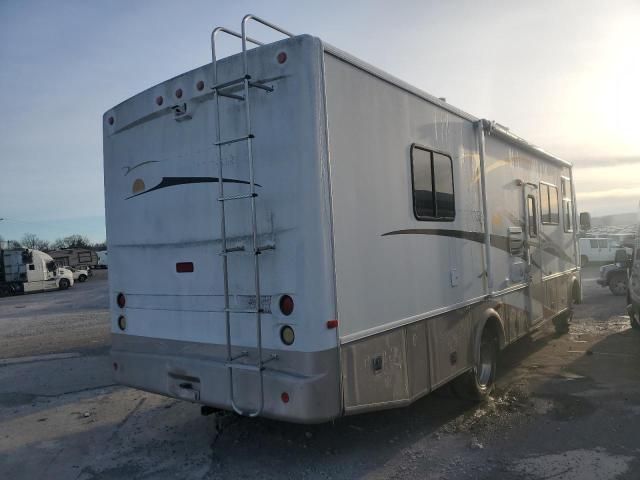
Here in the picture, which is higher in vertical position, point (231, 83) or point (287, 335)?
point (231, 83)

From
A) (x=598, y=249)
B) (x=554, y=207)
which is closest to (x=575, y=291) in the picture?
(x=554, y=207)

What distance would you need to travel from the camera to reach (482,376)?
612cm

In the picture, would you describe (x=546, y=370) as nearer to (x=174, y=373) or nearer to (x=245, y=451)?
(x=245, y=451)

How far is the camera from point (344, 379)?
383cm

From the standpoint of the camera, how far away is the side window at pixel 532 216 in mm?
7625

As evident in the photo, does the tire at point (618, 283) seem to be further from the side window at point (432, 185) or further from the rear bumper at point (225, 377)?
the rear bumper at point (225, 377)

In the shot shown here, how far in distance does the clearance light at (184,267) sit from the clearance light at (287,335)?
3.74ft

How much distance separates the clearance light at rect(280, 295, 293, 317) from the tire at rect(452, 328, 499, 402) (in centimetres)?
277

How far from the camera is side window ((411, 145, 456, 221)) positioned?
16.1 feet

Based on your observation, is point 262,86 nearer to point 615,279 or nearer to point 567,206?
point 567,206

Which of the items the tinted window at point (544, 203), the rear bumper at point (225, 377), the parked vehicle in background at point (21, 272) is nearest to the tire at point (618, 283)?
the tinted window at point (544, 203)

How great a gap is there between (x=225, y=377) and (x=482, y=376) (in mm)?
3315

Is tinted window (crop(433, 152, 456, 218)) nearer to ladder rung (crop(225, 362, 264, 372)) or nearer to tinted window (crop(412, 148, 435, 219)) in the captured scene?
tinted window (crop(412, 148, 435, 219))

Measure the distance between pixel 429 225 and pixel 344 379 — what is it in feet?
6.24
